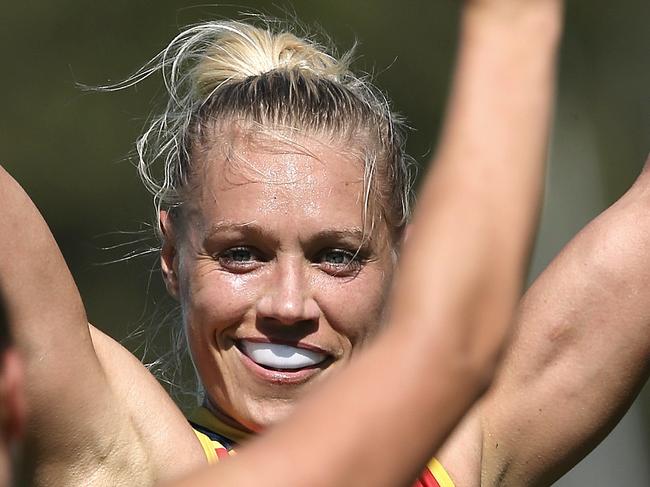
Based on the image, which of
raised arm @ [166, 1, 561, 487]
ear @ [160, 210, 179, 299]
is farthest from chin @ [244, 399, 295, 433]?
raised arm @ [166, 1, 561, 487]

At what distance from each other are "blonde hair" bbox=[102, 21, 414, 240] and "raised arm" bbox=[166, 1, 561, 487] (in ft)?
4.75

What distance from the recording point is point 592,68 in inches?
248

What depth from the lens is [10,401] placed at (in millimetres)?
1258

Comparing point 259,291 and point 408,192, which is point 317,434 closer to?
point 259,291

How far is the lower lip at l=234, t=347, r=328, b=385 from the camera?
2.74 metres

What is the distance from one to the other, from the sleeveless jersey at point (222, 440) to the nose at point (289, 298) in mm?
242

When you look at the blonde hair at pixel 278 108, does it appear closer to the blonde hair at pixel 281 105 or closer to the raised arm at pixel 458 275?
the blonde hair at pixel 281 105

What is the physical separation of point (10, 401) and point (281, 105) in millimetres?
1689

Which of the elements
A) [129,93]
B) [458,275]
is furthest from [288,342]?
[129,93]

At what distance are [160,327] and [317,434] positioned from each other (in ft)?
6.63

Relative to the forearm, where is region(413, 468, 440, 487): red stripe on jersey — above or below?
below

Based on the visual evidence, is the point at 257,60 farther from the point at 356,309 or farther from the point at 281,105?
the point at 356,309

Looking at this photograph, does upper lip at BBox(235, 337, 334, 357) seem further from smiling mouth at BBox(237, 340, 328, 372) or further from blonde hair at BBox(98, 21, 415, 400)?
blonde hair at BBox(98, 21, 415, 400)

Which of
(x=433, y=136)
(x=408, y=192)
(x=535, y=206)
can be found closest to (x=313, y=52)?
(x=408, y=192)
